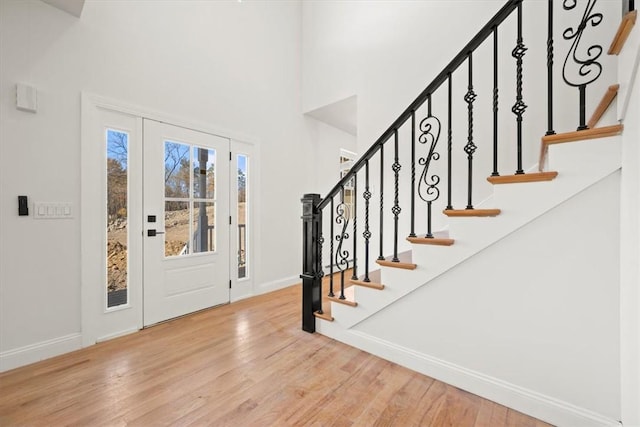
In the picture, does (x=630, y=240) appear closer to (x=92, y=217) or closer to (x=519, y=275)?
(x=519, y=275)

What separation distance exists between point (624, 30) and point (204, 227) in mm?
3382

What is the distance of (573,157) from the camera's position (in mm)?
1373

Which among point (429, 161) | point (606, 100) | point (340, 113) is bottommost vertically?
point (429, 161)

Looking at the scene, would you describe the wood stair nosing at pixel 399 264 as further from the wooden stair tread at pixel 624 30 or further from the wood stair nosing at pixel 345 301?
the wooden stair tread at pixel 624 30

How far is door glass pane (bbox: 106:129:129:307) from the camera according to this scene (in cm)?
247

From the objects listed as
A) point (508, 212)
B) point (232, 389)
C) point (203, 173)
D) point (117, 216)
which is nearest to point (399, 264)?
point (508, 212)

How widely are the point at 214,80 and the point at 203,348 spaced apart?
9.20ft

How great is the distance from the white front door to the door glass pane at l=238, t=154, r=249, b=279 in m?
0.21

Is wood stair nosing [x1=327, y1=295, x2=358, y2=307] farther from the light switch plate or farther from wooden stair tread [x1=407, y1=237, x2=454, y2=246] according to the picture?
the light switch plate

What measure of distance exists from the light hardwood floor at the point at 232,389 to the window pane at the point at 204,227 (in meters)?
1.00

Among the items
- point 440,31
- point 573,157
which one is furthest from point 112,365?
point 440,31

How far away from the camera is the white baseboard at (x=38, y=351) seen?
1.95m

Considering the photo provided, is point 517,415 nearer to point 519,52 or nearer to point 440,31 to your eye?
point 519,52

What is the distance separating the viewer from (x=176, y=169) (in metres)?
2.90
